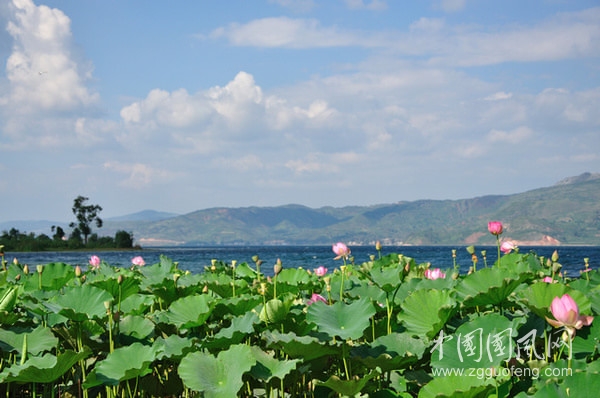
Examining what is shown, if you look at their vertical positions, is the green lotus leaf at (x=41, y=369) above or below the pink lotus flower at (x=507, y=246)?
below

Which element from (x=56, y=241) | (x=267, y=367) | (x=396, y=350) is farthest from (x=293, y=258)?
(x=267, y=367)

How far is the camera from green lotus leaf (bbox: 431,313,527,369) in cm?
214

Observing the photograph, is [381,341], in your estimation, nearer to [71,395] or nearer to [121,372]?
[121,372]

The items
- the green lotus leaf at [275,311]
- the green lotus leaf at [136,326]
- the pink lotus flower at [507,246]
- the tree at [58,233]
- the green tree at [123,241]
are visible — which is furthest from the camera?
the green tree at [123,241]

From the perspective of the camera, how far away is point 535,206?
611ft

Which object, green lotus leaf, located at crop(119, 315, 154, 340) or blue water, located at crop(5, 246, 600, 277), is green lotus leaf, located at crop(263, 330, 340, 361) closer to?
green lotus leaf, located at crop(119, 315, 154, 340)

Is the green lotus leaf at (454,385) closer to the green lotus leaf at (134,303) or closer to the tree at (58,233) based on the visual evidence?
the green lotus leaf at (134,303)

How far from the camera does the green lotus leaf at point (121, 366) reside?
2291 millimetres

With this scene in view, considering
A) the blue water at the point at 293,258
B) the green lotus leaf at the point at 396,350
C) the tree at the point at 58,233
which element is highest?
the tree at the point at 58,233

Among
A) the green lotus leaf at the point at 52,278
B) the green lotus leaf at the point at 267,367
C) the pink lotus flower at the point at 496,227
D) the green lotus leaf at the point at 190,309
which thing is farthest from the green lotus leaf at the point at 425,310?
the green lotus leaf at the point at 52,278

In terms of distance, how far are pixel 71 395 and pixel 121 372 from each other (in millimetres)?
591

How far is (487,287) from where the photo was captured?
9.11 ft

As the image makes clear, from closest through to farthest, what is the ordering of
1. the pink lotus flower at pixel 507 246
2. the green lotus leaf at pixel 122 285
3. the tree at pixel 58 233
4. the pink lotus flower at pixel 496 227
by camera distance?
the green lotus leaf at pixel 122 285, the pink lotus flower at pixel 496 227, the pink lotus flower at pixel 507 246, the tree at pixel 58 233

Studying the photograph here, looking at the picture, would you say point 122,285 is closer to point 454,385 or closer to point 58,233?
point 454,385
